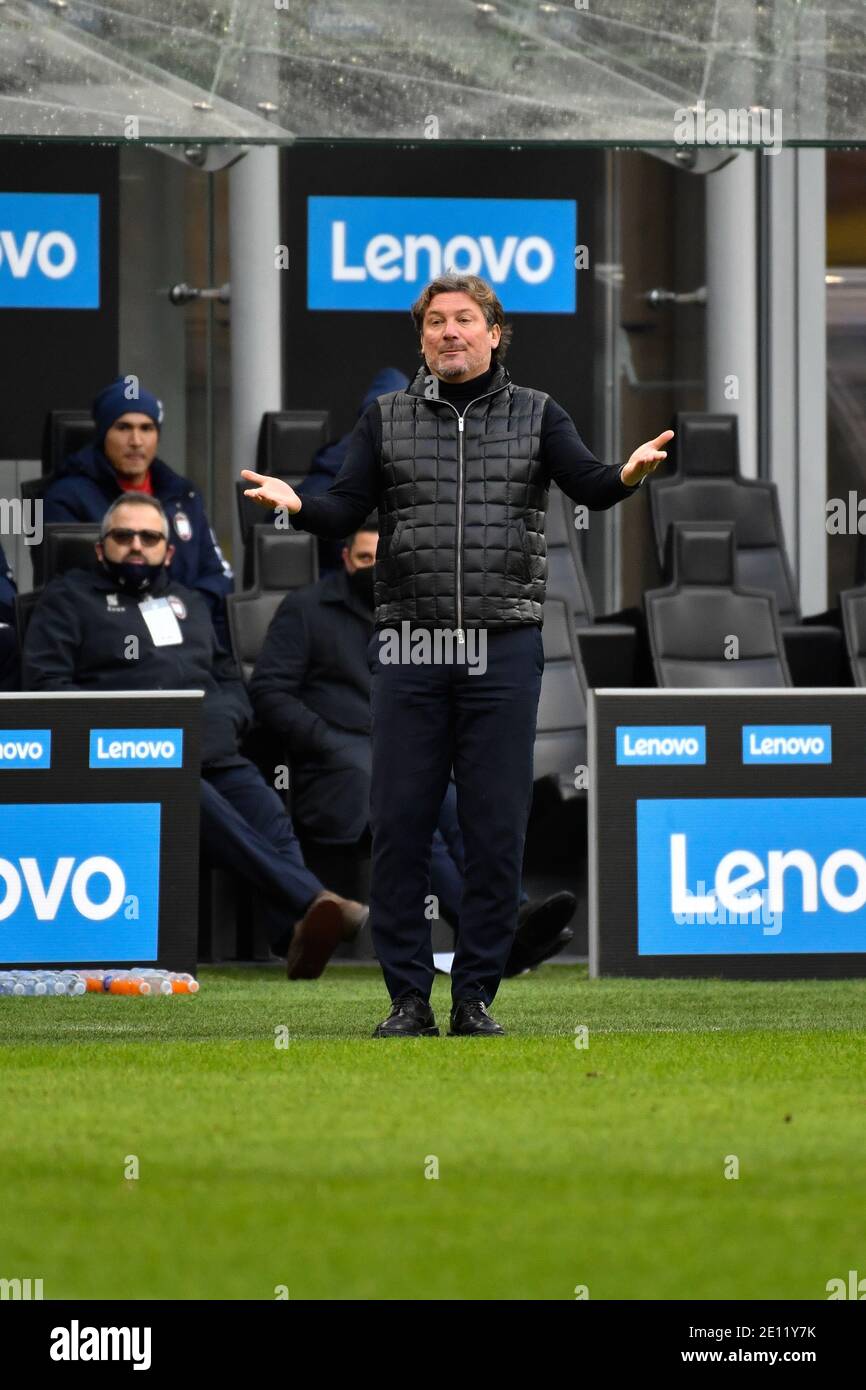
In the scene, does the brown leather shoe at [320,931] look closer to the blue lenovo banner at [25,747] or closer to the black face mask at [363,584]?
the blue lenovo banner at [25,747]

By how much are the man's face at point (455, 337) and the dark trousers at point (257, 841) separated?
3.03m

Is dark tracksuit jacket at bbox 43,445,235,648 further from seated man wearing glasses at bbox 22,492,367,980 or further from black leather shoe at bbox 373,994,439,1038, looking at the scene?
black leather shoe at bbox 373,994,439,1038

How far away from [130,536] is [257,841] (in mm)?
1185

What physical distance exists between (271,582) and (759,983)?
3126 mm

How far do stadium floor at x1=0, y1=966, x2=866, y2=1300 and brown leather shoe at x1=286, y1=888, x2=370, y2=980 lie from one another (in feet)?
6.40

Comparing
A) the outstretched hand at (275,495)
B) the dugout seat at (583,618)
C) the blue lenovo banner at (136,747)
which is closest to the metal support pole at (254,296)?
the dugout seat at (583,618)

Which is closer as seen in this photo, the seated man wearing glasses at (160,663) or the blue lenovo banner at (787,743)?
the blue lenovo banner at (787,743)

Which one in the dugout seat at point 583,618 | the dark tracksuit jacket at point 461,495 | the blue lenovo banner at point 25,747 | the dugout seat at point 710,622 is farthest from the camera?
the dugout seat at point 583,618

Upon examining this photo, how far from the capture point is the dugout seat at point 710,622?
10211mm

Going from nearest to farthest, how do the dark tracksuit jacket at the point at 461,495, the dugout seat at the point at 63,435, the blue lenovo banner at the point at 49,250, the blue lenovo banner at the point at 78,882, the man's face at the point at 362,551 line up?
the dark tracksuit jacket at the point at 461,495 → the blue lenovo banner at the point at 78,882 → the man's face at the point at 362,551 → the dugout seat at the point at 63,435 → the blue lenovo banner at the point at 49,250

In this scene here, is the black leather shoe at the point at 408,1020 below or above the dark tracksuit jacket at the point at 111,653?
below

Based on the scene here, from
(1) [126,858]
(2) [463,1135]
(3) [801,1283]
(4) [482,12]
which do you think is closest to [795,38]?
(4) [482,12]

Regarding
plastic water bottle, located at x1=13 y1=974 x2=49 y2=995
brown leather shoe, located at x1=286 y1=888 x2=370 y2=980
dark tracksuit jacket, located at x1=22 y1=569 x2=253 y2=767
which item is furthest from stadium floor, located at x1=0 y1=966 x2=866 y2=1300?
dark tracksuit jacket, located at x1=22 y1=569 x2=253 y2=767

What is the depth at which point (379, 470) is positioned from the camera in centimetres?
590
